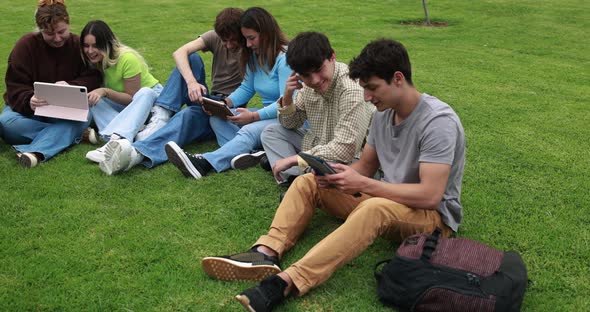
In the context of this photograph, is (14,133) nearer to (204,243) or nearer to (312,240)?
(204,243)

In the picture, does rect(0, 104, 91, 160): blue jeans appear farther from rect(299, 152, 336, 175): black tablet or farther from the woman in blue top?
rect(299, 152, 336, 175): black tablet

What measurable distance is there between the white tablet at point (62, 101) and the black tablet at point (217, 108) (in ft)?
3.29

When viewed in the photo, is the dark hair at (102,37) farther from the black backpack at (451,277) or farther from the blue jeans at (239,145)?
the black backpack at (451,277)

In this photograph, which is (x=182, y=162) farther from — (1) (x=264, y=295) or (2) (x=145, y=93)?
(1) (x=264, y=295)

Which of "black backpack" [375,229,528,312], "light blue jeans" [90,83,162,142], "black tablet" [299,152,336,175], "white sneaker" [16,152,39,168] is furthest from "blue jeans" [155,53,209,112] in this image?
"black backpack" [375,229,528,312]

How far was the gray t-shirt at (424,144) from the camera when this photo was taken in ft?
10.1

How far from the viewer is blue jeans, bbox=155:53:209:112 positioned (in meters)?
5.39

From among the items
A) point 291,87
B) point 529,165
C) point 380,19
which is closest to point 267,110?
point 291,87

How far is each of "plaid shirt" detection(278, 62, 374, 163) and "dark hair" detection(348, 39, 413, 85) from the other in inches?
32.4

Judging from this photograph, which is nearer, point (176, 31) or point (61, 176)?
point (61, 176)

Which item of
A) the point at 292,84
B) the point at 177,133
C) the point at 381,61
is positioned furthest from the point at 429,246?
the point at 177,133

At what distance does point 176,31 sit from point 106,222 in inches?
330

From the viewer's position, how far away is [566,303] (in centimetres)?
303

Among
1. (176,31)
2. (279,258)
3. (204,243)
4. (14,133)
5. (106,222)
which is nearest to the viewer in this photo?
(279,258)
